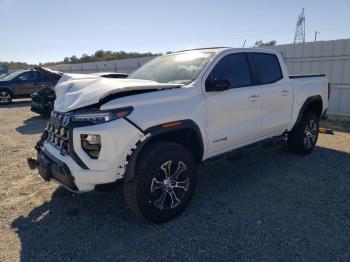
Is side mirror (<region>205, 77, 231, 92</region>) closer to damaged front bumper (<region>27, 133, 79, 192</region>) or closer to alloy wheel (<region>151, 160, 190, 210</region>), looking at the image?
alloy wheel (<region>151, 160, 190, 210</region>)

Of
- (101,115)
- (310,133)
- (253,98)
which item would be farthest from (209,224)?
(310,133)

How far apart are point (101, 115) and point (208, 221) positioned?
1688 mm

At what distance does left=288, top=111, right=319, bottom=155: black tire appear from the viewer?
5793 millimetres

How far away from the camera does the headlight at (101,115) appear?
3053 millimetres

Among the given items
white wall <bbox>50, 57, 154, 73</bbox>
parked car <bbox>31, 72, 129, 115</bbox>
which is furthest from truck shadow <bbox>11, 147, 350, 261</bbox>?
white wall <bbox>50, 57, 154, 73</bbox>

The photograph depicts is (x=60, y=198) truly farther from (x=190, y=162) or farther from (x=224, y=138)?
(x=224, y=138)

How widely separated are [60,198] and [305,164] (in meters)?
4.02

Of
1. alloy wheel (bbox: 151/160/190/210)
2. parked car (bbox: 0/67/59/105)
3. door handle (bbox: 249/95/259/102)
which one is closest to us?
alloy wheel (bbox: 151/160/190/210)

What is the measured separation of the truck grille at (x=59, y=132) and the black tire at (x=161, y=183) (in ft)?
2.52

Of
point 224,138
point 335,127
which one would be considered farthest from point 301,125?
point 335,127

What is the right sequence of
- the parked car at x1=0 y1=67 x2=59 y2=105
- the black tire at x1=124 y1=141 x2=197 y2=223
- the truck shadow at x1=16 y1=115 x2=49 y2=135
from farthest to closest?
the parked car at x1=0 y1=67 x2=59 y2=105 → the truck shadow at x1=16 y1=115 x2=49 y2=135 → the black tire at x1=124 y1=141 x2=197 y2=223

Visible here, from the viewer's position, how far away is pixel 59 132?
3486 mm

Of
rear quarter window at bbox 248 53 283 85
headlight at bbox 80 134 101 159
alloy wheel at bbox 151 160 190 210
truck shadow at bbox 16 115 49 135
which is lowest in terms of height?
truck shadow at bbox 16 115 49 135

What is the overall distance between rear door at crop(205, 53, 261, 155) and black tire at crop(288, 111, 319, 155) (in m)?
1.43
